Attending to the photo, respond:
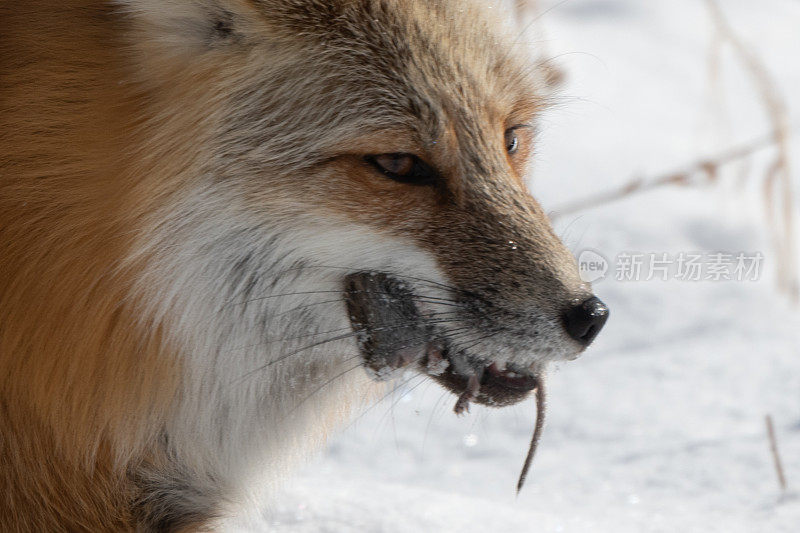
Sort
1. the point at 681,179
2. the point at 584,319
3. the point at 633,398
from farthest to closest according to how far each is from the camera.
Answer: the point at 681,179 < the point at 633,398 < the point at 584,319

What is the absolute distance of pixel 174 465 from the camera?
→ 2.38 m

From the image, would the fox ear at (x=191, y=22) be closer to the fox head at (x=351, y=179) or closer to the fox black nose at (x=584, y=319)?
the fox head at (x=351, y=179)

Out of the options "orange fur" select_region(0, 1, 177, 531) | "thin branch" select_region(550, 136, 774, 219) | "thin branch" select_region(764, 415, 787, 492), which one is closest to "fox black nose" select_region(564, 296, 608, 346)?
"orange fur" select_region(0, 1, 177, 531)

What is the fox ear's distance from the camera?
83.3 inches

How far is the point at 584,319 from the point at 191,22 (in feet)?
3.59

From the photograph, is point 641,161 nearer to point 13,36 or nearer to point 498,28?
point 498,28

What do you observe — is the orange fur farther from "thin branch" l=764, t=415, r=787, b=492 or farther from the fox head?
"thin branch" l=764, t=415, r=787, b=492
